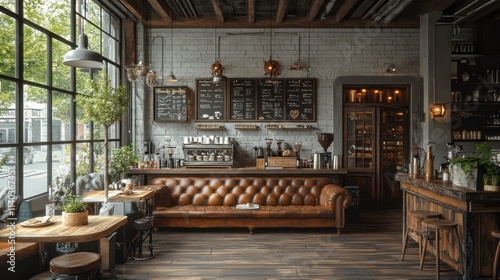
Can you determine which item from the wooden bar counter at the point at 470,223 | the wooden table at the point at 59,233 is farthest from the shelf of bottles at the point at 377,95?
the wooden table at the point at 59,233

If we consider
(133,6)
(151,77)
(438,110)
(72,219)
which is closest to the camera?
(72,219)

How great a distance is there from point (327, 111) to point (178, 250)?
417 centimetres

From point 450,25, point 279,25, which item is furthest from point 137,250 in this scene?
point 450,25

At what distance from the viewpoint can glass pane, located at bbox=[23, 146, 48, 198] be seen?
14.7ft

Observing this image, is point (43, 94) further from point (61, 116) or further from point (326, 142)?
point (326, 142)

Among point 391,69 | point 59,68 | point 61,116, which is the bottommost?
point 61,116

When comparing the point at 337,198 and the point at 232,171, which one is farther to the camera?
the point at 232,171

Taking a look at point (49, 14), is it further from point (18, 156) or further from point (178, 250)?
point (178, 250)

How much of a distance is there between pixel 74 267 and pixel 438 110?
6610 mm

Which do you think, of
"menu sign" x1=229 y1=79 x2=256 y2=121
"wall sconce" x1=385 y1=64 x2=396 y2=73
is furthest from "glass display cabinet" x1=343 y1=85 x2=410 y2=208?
"menu sign" x1=229 y1=79 x2=256 y2=121

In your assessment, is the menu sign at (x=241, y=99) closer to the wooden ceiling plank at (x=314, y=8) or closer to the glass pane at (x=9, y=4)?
the wooden ceiling plank at (x=314, y=8)

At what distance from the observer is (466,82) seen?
803 cm

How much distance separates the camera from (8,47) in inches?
164

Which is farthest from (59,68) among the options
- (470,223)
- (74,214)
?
(470,223)
